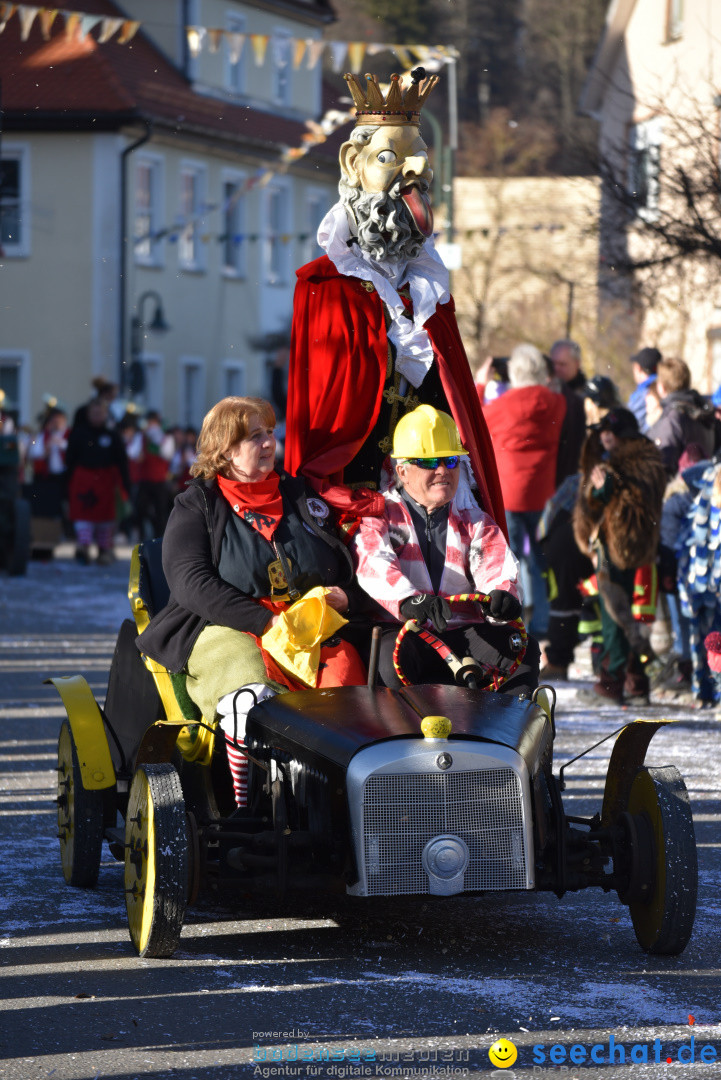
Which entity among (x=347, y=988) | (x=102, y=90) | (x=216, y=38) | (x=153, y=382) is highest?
(x=102, y=90)

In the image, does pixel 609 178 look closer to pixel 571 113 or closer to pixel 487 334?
pixel 487 334

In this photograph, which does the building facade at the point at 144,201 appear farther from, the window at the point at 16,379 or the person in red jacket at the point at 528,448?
the person in red jacket at the point at 528,448

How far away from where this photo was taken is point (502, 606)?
568 centimetres

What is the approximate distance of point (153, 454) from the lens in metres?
22.4

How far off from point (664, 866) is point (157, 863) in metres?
1.38

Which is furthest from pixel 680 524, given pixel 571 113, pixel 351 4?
pixel 351 4

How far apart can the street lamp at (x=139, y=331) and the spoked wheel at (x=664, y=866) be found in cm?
2645

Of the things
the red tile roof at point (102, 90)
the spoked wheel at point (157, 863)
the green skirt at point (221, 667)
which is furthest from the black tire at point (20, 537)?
the red tile roof at point (102, 90)

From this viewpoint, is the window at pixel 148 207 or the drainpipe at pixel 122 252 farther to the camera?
the window at pixel 148 207

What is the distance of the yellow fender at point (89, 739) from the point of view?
5.84 metres

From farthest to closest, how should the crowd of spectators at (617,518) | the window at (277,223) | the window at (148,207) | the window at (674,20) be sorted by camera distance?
the window at (277,223) → the window at (148,207) → the window at (674,20) → the crowd of spectators at (617,518)

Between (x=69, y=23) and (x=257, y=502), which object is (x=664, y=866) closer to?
(x=257, y=502)

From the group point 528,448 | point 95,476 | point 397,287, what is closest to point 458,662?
point 397,287

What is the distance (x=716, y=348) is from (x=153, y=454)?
780 cm
